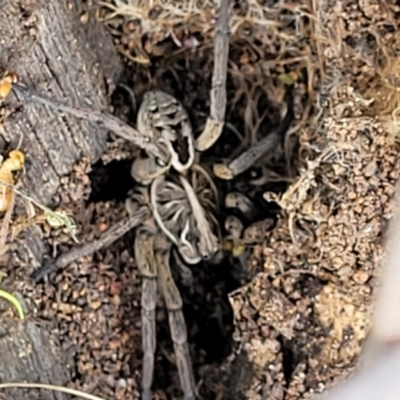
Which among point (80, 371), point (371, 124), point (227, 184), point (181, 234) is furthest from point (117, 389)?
point (371, 124)

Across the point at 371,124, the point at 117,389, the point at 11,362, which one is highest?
the point at 371,124

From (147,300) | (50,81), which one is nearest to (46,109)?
(50,81)

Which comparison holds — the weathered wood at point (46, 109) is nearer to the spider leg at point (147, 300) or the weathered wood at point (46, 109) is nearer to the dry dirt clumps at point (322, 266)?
the spider leg at point (147, 300)

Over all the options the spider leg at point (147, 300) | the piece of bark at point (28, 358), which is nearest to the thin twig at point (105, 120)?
the spider leg at point (147, 300)

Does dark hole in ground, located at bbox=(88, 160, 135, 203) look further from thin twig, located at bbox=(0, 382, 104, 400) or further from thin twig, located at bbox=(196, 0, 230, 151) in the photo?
thin twig, located at bbox=(0, 382, 104, 400)

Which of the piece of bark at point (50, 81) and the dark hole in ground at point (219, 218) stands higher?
the piece of bark at point (50, 81)

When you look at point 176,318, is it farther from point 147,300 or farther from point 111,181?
point 111,181

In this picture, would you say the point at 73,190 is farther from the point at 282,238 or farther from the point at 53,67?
the point at 282,238
